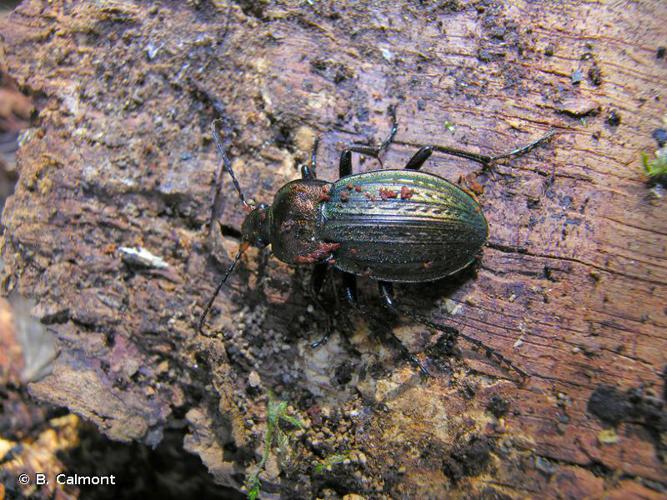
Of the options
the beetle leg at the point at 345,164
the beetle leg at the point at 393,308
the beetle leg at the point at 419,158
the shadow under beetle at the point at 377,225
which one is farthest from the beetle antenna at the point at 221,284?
the beetle leg at the point at 419,158

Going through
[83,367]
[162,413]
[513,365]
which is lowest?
[162,413]

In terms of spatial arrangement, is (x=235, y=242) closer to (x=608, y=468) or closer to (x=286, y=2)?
(x=286, y=2)

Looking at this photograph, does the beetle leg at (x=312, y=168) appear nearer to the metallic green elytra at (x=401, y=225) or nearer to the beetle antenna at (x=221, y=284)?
the metallic green elytra at (x=401, y=225)

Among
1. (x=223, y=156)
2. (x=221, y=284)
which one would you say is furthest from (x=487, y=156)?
(x=221, y=284)

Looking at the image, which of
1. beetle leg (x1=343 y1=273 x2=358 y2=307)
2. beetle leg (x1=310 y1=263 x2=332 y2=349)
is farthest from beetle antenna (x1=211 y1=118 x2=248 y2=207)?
beetle leg (x1=343 y1=273 x2=358 y2=307)

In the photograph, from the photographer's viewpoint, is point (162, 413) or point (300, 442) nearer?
point (300, 442)

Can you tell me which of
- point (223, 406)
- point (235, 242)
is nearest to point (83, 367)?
point (223, 406)
